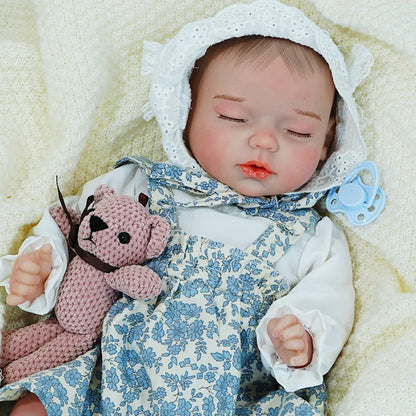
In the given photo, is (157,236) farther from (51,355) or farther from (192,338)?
(51,355)

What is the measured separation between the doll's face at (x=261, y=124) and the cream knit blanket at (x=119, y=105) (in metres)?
0.17

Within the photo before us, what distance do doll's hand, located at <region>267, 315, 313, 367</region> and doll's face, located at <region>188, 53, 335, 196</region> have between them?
0.32 m

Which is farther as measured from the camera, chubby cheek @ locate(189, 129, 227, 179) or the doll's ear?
chubby cheek @ locate(189, 129, 227, 179)

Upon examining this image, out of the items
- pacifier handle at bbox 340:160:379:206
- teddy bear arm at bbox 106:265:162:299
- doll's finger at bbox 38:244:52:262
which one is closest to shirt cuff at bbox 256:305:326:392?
teddy bear arm at bbox 106:265:162:299

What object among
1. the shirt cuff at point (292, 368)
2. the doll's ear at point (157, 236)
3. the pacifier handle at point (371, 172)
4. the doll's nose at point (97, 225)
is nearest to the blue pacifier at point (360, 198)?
the pacifier handle at point (371, 172)

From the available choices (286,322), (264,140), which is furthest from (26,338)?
(264,140)

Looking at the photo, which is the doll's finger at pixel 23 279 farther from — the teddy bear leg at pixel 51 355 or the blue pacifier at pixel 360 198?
the blue pacifier at pixel 360 198

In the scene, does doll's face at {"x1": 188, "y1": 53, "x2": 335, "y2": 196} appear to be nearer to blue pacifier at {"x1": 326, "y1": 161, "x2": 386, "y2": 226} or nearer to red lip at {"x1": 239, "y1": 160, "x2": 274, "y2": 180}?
red lip at {"x1": 239, "y1": 160, "x2": 274, "y2": 180}

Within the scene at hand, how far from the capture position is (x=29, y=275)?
4.43ft

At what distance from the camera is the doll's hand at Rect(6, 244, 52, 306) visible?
4.40 feet

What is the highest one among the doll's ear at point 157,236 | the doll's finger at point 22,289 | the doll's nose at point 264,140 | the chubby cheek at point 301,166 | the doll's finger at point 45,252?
the doll's nose at point 264,140

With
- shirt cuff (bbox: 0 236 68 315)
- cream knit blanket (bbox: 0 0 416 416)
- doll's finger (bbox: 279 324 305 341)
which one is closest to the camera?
doll's finger (bbox: 279 324 305 341)

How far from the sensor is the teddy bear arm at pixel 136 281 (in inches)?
52.6

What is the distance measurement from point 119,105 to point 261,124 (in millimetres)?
411
